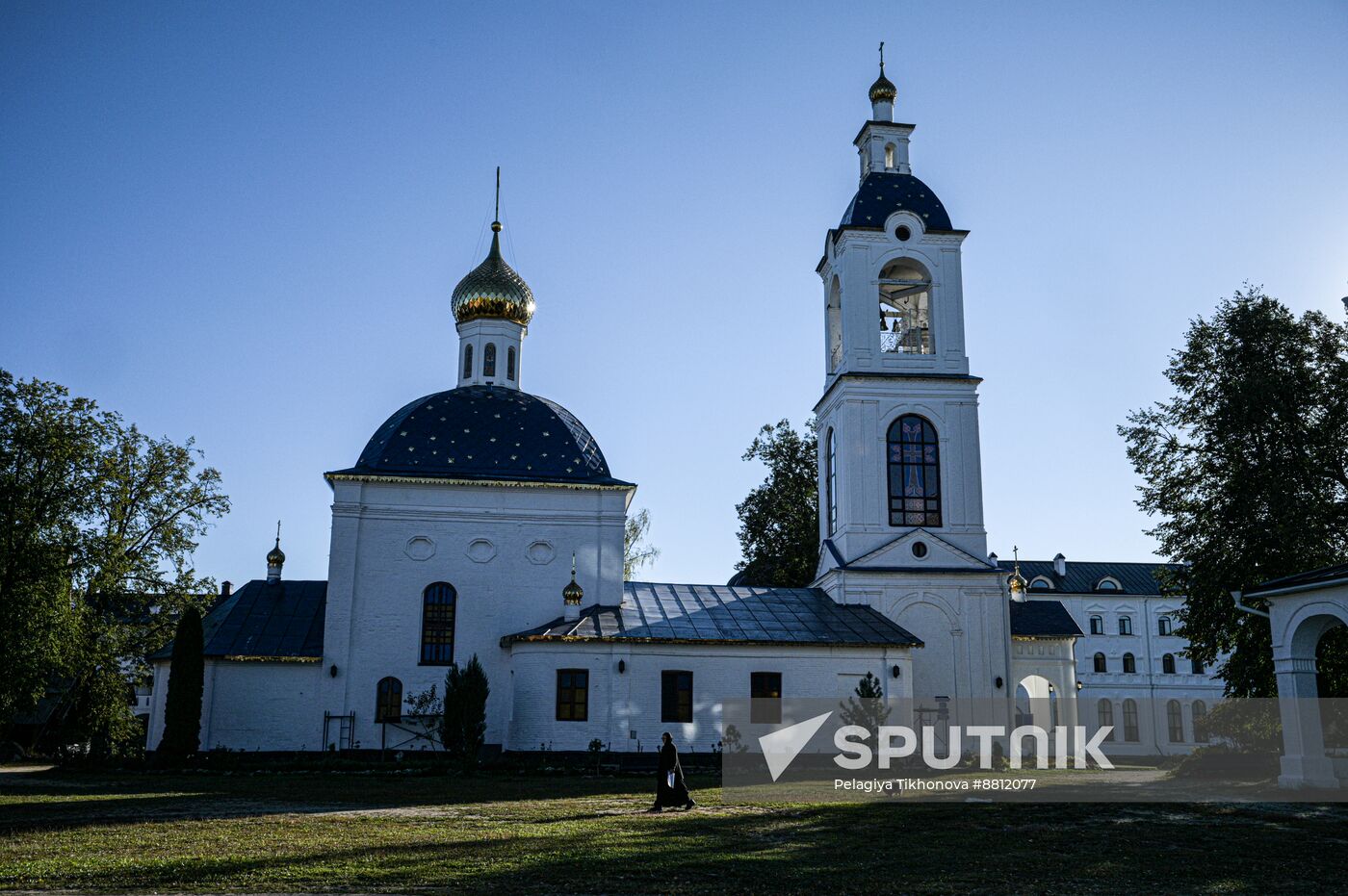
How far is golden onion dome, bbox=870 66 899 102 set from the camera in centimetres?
3609

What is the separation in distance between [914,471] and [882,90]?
A: 41.0 feet

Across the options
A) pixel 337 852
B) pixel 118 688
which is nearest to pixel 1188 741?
pixel 118 688

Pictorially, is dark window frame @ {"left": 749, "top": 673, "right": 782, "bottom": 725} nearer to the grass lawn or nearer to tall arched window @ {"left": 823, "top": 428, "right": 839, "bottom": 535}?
tall arched window @ {"left": 823, "top": 428, "right": 839, "bottom": 535}

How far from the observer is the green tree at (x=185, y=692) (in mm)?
26250

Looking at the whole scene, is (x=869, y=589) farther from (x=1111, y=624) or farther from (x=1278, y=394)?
(x=1111, y=624)

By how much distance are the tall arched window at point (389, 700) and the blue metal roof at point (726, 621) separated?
3071 mm

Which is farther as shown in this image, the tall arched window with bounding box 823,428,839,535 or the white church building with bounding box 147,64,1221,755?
the tall arched window with bounding box 823,428,839,535

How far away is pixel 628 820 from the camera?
583 inches

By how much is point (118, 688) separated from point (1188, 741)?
4866 cm

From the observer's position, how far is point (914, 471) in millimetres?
32656

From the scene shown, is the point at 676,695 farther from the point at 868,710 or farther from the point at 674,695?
the point at 868,710

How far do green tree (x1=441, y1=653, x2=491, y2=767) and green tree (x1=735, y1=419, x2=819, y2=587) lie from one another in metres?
15.7

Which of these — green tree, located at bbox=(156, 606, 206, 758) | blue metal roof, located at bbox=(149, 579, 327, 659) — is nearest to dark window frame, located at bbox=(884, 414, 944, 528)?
blue metal roof, located at bbox=(149, 579, 327, 659)

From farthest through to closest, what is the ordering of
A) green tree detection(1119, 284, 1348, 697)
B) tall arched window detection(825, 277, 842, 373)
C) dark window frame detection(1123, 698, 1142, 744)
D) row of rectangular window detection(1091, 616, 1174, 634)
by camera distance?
1. row of rectangular window detection(1091, 616, 1174, 634)
2. dark window frame detection(1123, 698, 1142, 744)
3. tall arched window detection(825, 277, 842, 373)
4. green tree detection(1119, 284, 1348, 697)
